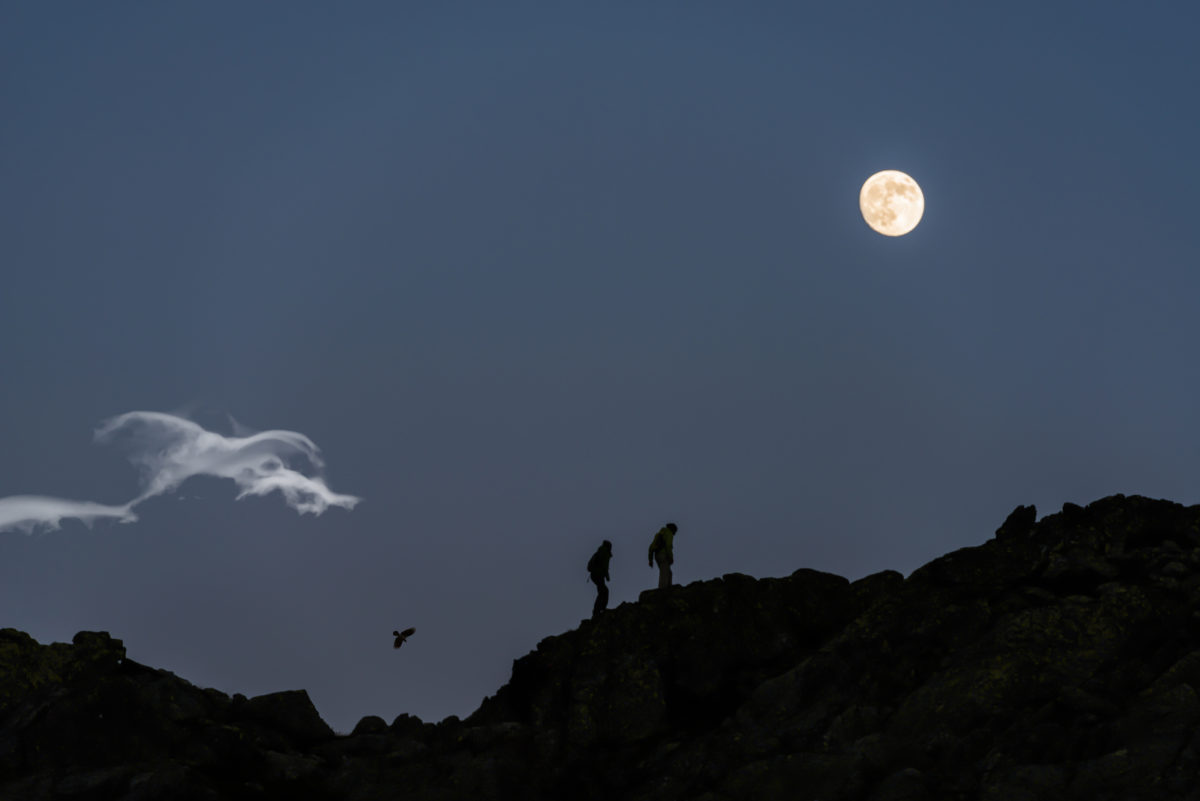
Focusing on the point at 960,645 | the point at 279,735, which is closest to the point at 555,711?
the point at 279,735

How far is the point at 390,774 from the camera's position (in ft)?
88.3

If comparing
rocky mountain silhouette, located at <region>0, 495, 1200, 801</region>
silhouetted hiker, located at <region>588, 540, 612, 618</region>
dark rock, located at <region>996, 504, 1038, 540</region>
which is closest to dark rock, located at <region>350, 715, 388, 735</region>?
rocky mountain silhouette, located at <region>0, 495, 1200, 801</region>

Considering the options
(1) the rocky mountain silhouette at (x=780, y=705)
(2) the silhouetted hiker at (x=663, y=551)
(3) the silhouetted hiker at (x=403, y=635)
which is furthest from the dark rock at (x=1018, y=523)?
(3) the silhouetted hiker at (x=403, y=635)

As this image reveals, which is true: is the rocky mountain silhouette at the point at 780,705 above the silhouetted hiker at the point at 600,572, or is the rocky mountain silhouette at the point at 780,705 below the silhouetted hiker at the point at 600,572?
below

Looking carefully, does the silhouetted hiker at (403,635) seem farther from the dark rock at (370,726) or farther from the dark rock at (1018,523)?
the dark rock at (1018,523)

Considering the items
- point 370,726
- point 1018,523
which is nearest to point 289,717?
point 370,726

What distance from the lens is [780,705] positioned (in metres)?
26.1

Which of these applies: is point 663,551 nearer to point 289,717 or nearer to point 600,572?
point 600,572

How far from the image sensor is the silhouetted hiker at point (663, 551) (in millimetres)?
32787

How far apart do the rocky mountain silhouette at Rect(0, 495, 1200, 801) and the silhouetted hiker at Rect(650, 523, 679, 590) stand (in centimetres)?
198

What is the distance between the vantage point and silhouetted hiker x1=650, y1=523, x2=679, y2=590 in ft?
108

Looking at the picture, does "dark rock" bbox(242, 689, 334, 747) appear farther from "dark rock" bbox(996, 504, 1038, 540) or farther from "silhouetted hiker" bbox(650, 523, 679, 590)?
"dark rock" bbox(996, 504, 1038, 540)

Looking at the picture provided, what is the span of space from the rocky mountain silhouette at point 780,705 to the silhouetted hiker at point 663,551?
1.98 metres

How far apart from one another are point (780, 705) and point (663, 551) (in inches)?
319
